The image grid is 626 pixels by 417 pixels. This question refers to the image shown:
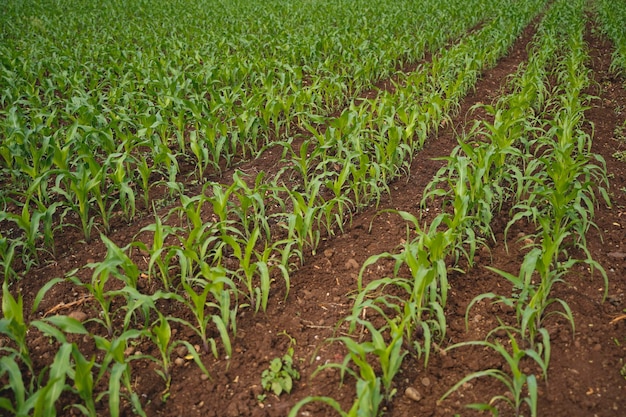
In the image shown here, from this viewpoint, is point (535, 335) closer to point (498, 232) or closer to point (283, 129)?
point (498, 232)

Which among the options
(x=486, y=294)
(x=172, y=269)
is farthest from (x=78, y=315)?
(x=486, y=294)

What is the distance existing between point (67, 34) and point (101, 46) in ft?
8.34

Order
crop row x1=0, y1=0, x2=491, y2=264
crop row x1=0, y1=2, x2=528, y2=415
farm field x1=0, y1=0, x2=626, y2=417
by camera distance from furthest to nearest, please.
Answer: crop row x1=0, y1=0, x2=491, y2=264
farm field x1=0, y1=0, x2=626, y2=417
crop row x1=0, y1=2, x2=528, y2=415

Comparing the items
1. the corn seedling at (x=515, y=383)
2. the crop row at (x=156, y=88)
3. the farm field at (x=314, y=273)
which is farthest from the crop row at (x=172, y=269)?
the corn seedling at (x=515, y=383)

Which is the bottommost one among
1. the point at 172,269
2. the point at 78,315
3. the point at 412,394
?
the point at 412,394

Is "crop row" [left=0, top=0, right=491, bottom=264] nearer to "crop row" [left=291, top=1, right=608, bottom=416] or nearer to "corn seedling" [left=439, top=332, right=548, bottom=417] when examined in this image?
"crop row" [left=291, top=1, right=608, bottom=416]

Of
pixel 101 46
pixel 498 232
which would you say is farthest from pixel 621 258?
pixel 101 46

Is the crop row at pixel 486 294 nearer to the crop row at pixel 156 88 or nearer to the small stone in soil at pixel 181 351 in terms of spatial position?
the small stone in soil at pixel 181 351

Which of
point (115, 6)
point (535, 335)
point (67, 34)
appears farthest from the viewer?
point (115, 6)

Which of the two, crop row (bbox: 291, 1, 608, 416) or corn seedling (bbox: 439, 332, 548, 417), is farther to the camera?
crop row (bbox: 291, 1, 608, 416)

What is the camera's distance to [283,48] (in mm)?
8117

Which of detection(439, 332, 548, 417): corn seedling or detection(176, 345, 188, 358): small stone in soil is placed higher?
detection(176, 345, 188, 358): small stone in soil

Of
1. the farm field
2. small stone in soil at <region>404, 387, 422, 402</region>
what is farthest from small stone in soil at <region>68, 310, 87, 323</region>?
small stone in soil at <region>404, 387, 422, 402</region>

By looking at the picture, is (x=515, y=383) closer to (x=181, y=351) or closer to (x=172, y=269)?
(x=181, y=351)
